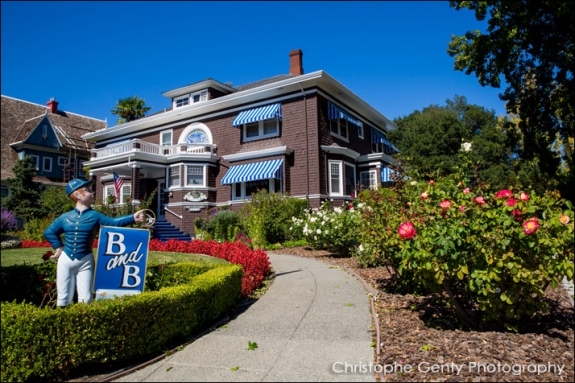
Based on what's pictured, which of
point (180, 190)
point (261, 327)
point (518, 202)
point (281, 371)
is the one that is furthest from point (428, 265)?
point (180, 190)

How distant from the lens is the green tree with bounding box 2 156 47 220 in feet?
96.4

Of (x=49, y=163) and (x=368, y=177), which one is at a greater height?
(x=49, y=163)

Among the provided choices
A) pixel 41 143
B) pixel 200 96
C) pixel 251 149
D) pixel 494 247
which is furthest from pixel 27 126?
pixel 494 247

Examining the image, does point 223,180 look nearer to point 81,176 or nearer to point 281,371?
point 281,371

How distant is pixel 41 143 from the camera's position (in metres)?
37.1

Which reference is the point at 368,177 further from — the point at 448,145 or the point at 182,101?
the point at 182,101

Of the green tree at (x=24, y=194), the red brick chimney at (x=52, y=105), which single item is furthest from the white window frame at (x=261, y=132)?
the red brick chimney at (x=52, y=105)

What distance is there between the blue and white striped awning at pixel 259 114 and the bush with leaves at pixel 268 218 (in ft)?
16.6

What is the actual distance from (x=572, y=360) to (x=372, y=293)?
12.1ft

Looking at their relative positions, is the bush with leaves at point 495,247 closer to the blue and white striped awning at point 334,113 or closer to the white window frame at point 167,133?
the blue and white striped awning at point 334,113

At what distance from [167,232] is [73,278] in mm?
15445

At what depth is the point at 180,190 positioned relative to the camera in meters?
21.8

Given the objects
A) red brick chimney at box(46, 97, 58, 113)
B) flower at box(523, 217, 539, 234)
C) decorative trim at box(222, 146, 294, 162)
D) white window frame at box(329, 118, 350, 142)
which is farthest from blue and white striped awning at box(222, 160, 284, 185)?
red brick chimney at box(46, 97, 58, 113)

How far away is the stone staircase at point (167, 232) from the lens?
64.3 feet
